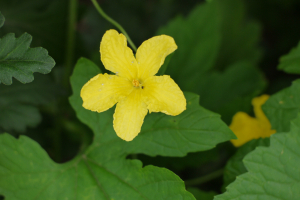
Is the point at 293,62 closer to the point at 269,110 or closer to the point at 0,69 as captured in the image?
the point at 269,110

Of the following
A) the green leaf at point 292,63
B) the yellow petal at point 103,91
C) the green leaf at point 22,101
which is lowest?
the green leaf at point 22,101

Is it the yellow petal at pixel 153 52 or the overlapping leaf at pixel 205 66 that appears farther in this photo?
the overlapping leaf at pixel 205 66

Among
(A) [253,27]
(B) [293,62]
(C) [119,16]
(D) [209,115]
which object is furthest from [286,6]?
(D) [209,115]

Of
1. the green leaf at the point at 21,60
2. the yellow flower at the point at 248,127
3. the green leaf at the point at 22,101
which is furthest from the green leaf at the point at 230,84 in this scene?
the green leaf at the point at 21,60

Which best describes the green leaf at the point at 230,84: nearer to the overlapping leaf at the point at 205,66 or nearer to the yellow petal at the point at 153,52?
the overlapping leaf at the point at 205,66

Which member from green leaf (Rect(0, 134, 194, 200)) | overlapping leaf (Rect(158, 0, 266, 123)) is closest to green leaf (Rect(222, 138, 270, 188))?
green leaf (Rect(0, 134, 194, 200))

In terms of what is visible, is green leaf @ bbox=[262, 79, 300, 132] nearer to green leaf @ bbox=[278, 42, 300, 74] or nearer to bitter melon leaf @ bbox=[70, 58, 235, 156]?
green leaf @ bbox=[278, 42, 300, 74]

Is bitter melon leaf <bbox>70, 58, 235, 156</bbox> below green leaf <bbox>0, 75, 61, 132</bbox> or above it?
above
